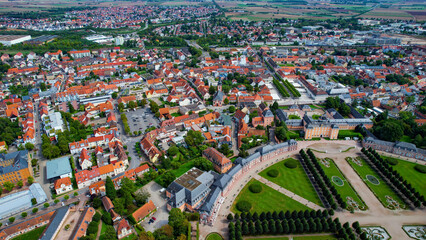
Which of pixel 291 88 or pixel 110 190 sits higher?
pixel 110 190

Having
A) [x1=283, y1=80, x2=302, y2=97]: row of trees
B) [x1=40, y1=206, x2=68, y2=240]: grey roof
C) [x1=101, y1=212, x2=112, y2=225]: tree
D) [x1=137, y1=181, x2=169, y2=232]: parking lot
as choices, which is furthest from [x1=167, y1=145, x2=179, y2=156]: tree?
[x1=283, y1=80, x2=302, y2=97]: row of trees

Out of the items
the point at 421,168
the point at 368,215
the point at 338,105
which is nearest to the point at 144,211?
the point at 368,215

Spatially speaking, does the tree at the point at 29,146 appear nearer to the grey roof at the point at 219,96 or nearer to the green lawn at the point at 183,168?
the green lawn at the point at 183,168

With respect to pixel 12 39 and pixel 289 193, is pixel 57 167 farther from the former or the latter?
pixel 12 39

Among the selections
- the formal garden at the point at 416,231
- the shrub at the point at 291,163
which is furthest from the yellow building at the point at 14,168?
the formal garden at the point at 416,231

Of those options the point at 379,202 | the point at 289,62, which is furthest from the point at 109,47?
the point at 379,202

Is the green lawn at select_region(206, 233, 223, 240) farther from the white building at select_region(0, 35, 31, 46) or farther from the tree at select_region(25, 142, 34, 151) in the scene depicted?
the white building at select_region(0, 35, 31, 46)
